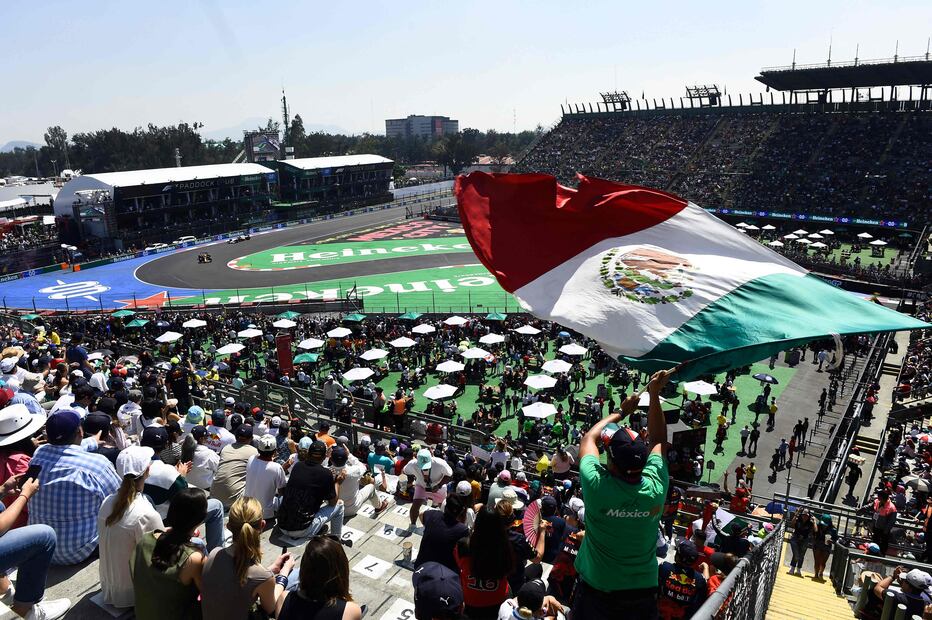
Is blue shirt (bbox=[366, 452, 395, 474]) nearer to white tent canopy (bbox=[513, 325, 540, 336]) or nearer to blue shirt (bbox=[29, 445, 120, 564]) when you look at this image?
blue shirt (bbox=[29, 445, 120, 564])

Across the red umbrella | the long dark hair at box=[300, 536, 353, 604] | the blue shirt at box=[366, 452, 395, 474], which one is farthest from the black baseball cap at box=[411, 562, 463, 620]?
the blue shirt at box=[366, 452, 395, 474]

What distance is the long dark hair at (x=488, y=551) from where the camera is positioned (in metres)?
5.05

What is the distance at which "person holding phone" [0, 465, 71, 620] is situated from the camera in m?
4.66

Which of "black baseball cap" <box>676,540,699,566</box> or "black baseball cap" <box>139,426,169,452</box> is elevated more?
"black baseball cap" <box>139,426,169,452</box>

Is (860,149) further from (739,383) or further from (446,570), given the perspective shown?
(446,570)

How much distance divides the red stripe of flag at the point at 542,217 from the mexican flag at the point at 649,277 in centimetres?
2

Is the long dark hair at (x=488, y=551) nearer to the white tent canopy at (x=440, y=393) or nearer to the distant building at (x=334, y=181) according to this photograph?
the white tent canopy at (x=440, y=393)

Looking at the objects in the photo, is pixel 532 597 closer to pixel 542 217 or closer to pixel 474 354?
pixel 542 217

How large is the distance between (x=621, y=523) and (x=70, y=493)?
478cm

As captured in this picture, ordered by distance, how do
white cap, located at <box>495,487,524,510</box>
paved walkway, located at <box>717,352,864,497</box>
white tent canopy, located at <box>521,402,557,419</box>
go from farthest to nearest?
white tent canopy, located at <box>521,402,557,419</box> → paved walkway, located at <box>717,352,864,497</box> → white cap, located at <box>495,487,524,510</box>

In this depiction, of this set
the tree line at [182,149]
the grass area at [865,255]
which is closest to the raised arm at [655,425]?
the grass area at [865,255]

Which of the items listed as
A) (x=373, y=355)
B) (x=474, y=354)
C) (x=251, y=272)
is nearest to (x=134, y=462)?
(x=474, y=354)

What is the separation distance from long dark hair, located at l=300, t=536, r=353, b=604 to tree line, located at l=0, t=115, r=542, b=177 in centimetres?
10135

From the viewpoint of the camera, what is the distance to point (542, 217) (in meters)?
8.98
